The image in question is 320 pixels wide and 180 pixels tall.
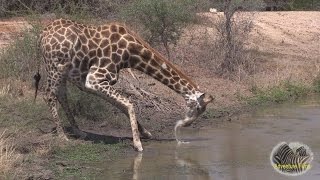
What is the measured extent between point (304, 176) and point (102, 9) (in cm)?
1288

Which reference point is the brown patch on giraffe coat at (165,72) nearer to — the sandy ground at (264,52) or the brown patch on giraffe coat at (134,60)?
the brown patch on giraffe coat at (134,60)

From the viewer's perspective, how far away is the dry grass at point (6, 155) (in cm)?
862

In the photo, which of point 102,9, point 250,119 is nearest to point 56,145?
point 250,119

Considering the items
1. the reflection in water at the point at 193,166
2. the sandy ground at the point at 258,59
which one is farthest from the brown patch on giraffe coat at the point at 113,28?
the reflection in water at the point at 193,166

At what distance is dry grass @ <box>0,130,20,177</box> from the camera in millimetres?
8617

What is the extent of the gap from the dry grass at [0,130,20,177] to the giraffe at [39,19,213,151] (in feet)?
5.31

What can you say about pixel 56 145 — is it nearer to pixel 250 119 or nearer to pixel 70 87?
pixel 70 87

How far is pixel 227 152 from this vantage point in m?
11.0

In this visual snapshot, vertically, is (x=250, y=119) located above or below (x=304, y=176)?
below

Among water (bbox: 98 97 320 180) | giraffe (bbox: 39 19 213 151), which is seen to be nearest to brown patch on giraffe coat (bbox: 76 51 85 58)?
giraffe (bbox: 39 19 213 151)

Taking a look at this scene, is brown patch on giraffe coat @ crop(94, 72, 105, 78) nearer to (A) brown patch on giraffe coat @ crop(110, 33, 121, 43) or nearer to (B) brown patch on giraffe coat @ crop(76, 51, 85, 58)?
(B) brown patch on giraffe coat @ crop(76, 51, 85, 58)

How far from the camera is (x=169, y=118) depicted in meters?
13.9

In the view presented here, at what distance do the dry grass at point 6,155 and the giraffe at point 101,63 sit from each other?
162 cm

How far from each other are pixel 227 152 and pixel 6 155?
378 centimetres
